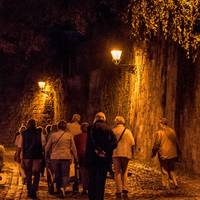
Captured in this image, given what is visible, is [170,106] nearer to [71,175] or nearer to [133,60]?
[133,60]

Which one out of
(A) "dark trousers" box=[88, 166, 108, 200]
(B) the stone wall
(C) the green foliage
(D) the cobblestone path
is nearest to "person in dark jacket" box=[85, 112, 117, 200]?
(A) "dark trousers" box=[88, 166, 108, 200]

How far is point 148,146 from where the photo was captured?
784 inches

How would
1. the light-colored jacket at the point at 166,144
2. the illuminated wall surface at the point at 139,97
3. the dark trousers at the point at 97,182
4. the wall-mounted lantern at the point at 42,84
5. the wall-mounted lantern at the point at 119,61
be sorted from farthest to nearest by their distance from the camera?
the wall-mounted lantern at the point at 42,84 < the wall-mounted lantern at the point at 119,61 < the illuminated wall surface at the point at 139,97 < the light-colored jacket at the point at 166,144 < the dark trousers at the point at 97,182

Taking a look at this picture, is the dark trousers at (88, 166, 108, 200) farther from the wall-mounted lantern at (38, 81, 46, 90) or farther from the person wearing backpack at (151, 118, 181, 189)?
the wall-mounted lantern at (38, 81, 46, 90)

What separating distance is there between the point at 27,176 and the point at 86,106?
16.8m

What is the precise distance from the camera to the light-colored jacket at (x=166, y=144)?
12961 mm

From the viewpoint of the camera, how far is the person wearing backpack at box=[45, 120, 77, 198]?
11742 mm

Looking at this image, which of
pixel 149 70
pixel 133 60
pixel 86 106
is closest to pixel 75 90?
pixel 86 106

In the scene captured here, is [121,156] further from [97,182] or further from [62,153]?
[97,182]

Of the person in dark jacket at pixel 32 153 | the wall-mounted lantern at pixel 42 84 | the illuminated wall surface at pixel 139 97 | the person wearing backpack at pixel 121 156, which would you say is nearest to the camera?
the person wearing backpack at pixel 121 156

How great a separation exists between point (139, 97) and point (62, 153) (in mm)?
9673

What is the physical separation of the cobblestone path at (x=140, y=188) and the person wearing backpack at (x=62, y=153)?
0.47 metres

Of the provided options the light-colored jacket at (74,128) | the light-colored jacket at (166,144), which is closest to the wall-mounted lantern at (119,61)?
the light-colored jacket at (74,128)

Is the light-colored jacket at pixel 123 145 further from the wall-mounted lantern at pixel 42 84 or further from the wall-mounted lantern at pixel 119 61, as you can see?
the wall-mounted lantern at pixel 42 84
